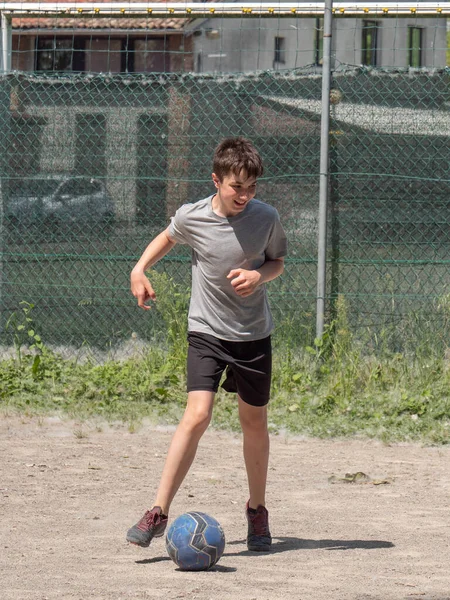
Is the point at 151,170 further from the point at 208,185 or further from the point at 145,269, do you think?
the point at 145,269

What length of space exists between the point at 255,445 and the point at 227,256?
34.1 inches

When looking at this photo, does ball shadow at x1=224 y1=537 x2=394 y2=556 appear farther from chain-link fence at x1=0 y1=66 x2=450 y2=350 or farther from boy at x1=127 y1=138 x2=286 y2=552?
chain-link fence at x1=0 y1=66 x2=450 y2=350

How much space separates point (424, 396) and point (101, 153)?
318cm

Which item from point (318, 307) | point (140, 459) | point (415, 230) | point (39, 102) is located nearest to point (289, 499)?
point (140, 459)

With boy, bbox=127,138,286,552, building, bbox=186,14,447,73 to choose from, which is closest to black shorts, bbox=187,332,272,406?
boy, bbox=127,138,286,552

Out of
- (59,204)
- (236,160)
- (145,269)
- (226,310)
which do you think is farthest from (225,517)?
(59,204)

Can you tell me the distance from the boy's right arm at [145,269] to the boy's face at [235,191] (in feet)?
1.07

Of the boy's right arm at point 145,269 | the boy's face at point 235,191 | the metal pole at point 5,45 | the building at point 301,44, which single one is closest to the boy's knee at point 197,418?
the boy's right arm at point 145,269

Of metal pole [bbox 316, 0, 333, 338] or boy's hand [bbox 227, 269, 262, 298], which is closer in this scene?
boy's hand [bbox 227, 269, 262, 298]

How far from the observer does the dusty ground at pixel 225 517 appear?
4.06 m

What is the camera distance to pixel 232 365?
4590 mm

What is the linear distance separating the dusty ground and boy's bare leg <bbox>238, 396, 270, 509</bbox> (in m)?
0.27

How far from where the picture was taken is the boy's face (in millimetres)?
4363

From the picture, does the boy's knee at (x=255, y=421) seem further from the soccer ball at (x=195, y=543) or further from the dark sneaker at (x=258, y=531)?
the soccer ball at (x=195, y=543)
